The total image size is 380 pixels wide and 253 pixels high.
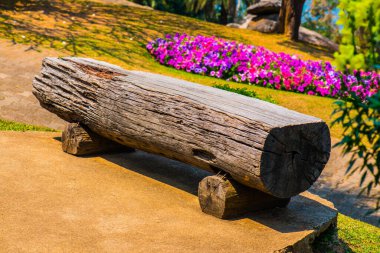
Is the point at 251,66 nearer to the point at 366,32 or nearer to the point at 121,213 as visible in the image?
the point at 121,213

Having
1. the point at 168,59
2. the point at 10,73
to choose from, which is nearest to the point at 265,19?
the point at 168,59

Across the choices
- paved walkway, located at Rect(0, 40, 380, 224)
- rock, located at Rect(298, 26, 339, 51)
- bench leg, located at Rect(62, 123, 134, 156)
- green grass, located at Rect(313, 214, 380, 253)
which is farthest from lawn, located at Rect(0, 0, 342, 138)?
bench leg, located at Rect(62, 123, 134, 156)

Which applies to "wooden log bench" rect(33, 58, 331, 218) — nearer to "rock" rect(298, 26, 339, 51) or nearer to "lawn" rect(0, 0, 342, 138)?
"lawn" rect(0, 0, 342, 138)

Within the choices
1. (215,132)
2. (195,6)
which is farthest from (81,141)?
(195,6)

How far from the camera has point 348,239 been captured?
7105 mm

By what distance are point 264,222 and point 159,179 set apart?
1568mm

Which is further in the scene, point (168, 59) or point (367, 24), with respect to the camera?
point (168, 59)

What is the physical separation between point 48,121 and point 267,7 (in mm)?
12259

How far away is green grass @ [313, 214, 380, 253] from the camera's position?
236 inches

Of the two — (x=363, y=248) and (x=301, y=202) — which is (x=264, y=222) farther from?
(x=363, y=248)

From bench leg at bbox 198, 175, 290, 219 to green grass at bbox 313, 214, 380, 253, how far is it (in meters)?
0.77

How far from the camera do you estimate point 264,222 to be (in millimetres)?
5781

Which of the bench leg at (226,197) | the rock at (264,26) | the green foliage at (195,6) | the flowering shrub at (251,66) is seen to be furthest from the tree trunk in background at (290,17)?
the bench leg at (226,197)

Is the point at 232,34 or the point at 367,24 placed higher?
the point at 367,24
